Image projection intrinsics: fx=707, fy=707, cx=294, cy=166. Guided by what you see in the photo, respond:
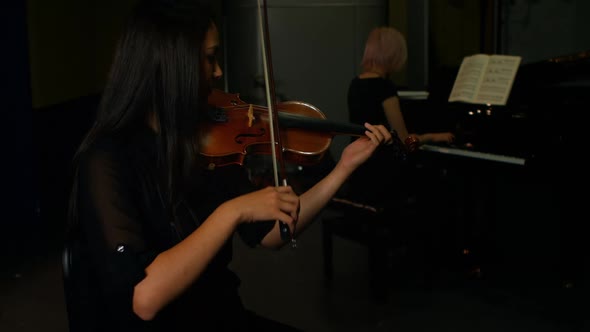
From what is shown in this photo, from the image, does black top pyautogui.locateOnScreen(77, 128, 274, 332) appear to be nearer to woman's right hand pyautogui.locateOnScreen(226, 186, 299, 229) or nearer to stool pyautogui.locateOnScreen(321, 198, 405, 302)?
woman's right hand pyautogui.locateOnScreen(226, 186, 299, 229)

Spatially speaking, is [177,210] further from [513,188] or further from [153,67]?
[513,188]

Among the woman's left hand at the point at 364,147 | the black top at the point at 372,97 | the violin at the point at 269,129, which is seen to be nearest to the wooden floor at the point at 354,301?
the black top at the point at 372,97

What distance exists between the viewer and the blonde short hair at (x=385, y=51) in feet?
11.4

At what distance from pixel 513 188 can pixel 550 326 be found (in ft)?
4.71

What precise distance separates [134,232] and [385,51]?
2.50m

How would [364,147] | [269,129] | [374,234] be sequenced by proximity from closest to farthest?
[364,147]
[269,129]
[374,234]

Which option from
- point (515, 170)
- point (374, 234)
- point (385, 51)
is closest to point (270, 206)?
point (374, 234)

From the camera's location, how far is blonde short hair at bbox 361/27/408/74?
137 inches

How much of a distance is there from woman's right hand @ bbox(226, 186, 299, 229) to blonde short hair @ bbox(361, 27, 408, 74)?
2431 mm

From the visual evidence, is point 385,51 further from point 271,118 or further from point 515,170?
point 271,118

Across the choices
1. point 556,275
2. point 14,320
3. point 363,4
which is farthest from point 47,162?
point 556,275

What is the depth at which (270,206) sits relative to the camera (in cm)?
115

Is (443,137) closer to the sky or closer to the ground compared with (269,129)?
closer to the ground

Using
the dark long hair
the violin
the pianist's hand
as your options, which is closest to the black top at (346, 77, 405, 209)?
the pianist's hand
